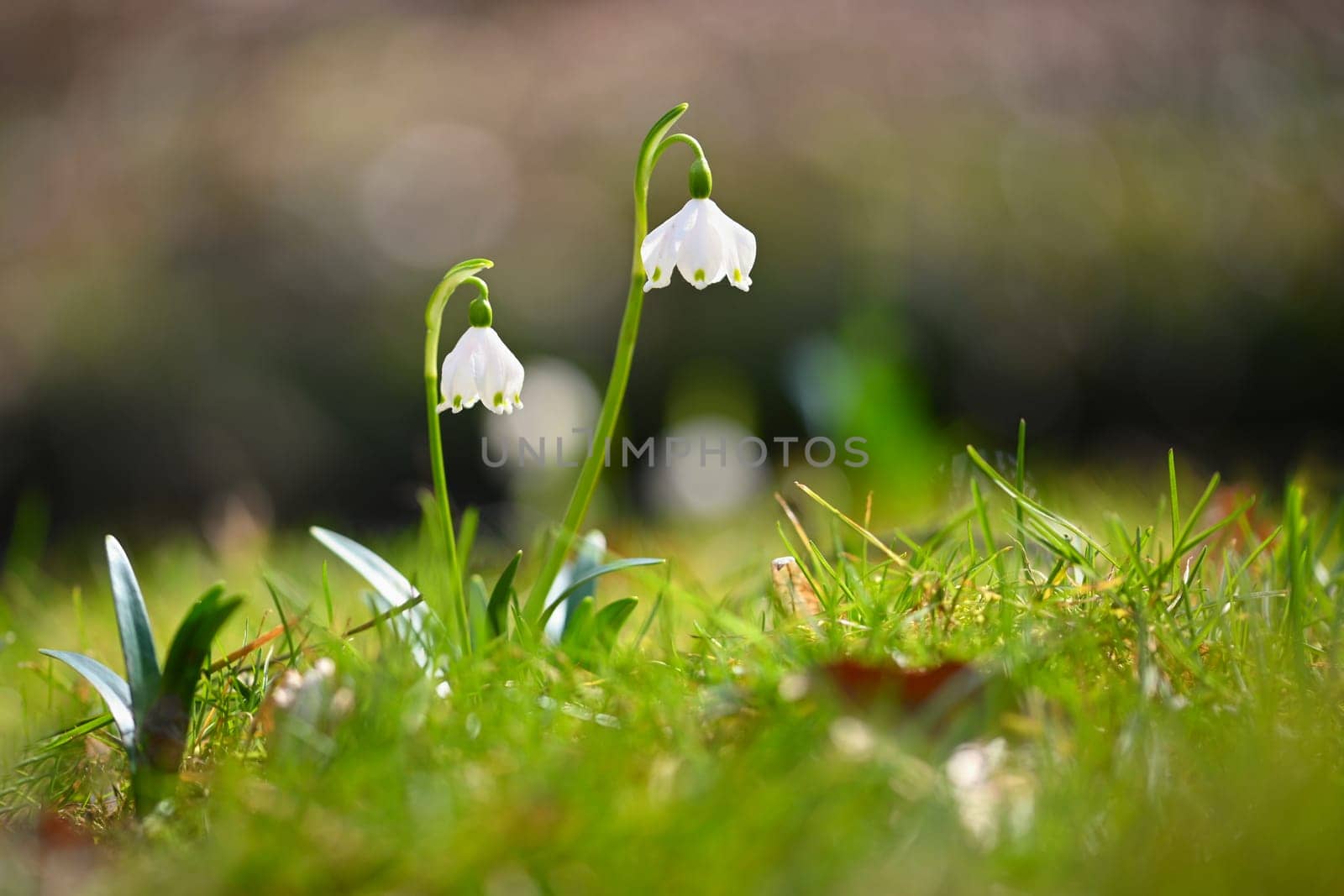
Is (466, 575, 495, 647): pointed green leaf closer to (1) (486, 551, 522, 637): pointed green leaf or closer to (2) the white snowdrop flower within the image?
(1) (486, 551, 522, 637): pointed green leaf

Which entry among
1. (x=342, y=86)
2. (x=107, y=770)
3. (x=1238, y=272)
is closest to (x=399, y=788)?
(x=107, y=770)

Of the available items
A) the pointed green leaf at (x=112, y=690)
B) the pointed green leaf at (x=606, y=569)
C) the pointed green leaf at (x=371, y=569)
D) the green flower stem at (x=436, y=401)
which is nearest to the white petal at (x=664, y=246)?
the green flower stem at (x=436, y=401)

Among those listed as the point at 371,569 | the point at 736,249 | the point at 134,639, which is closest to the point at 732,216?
the point at 736,249

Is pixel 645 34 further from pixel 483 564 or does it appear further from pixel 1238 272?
pixel 483 564

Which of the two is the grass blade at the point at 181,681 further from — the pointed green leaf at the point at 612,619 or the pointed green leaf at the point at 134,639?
the pointed green leaf at the point at 612,619

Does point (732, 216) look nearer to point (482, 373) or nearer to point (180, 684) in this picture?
point (482, 373)

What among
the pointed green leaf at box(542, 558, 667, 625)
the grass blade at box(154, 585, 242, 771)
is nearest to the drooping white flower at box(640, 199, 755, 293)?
the pointed green leaf at box(542, 558, 667, 625)
